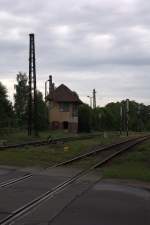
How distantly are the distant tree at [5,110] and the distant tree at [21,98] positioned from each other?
1168 inches

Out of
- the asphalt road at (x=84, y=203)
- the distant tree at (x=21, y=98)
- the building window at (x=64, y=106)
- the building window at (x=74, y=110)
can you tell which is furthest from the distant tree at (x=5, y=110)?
the asphalt road at (x=84, y=203)

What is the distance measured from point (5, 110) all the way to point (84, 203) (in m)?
63.7

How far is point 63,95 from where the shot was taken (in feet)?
397

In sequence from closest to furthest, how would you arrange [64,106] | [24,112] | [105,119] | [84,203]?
[84,203]
[24,112]
[64,106]
[105,119]

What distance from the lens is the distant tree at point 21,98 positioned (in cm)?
11218

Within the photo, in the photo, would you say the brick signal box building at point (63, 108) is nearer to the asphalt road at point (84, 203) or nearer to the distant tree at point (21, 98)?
the distant tree at point (21, 98)

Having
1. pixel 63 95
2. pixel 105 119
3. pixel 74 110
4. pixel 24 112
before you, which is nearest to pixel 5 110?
pixel 24 112

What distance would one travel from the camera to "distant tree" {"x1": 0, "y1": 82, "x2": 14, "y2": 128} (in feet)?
239

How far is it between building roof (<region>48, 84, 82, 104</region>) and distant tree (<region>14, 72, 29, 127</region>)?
5.35 m

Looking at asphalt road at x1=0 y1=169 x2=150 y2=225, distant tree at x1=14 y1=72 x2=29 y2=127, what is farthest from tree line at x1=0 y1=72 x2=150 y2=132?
asphalt road at x1=0 y1=169 x2=150 y2=225

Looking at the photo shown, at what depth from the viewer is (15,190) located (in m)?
16.4

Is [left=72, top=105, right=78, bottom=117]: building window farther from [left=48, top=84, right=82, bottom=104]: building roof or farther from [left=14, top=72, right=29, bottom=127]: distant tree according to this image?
[left=14, top=72, right=29, bottom=127]: distant tree

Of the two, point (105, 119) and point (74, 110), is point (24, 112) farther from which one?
point (105, 119)

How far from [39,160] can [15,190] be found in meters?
14.6
